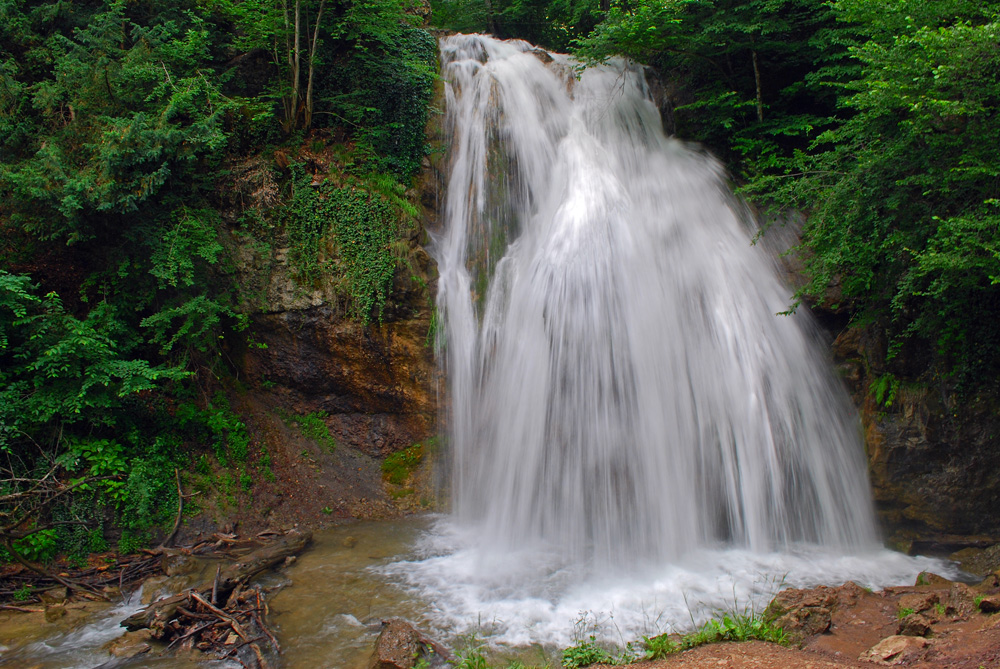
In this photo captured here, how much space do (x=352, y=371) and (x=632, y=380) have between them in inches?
171

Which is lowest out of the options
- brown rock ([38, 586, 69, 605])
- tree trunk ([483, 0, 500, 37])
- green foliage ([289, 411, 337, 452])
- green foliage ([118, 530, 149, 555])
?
brown rock ([38, 586, 69, 605])

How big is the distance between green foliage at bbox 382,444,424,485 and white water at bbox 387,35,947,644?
70 centimetres

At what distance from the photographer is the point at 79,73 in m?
7.81

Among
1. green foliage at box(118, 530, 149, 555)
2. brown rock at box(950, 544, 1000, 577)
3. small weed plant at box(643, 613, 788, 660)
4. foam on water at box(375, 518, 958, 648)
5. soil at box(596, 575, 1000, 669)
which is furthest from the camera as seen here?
green foliage at box(118, 530, 149, 555)

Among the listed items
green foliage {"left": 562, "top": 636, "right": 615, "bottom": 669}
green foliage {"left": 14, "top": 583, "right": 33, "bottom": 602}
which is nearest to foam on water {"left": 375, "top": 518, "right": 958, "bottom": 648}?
green foliage {"left": 562, "top": 636, "right": 615, "bottom": 669}

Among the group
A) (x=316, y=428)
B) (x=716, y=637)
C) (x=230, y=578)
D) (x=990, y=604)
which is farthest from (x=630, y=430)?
(x=230, y=578)

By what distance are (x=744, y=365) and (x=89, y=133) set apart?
9.82m

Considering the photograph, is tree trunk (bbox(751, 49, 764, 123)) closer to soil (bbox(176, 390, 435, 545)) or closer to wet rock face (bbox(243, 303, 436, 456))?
wet rock face (bbox(243, 303, 436, 456))

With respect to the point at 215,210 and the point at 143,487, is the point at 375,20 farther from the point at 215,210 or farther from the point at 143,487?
the point at 143,487

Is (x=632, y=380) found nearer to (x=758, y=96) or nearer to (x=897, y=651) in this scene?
(x=897, y=651)

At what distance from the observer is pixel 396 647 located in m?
4.68

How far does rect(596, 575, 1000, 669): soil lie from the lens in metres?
3.68

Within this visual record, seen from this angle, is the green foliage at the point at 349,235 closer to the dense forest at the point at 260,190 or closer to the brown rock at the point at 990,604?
the dense forest at the point at 260,190

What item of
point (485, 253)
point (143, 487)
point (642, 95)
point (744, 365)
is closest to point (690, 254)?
point (744, 365)
